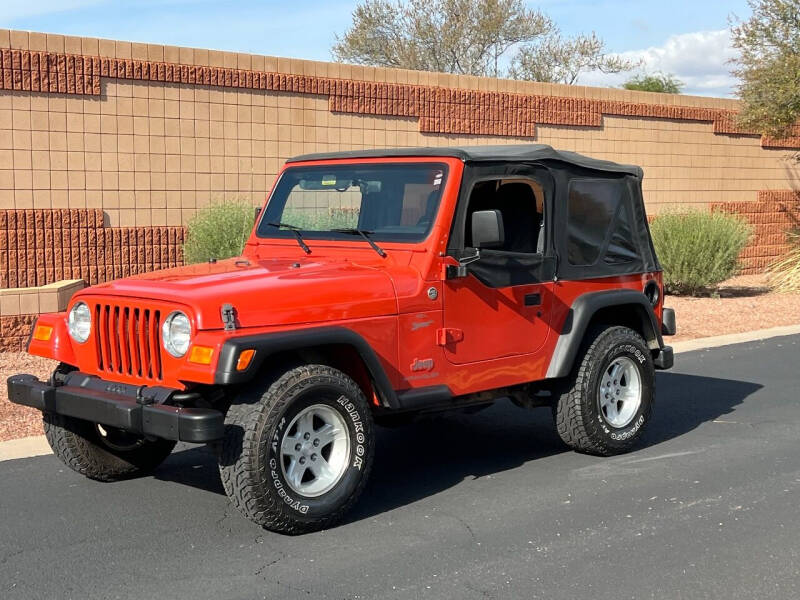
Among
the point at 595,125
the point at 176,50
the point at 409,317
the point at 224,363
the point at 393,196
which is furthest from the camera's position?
the point at 595,125

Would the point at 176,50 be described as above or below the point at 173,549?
above

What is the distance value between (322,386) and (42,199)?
350 inches

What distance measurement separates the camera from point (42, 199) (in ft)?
44.0

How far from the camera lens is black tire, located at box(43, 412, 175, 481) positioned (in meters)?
6.54

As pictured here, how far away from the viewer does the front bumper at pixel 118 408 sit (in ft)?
17.4

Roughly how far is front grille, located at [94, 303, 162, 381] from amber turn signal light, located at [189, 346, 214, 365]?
337mm

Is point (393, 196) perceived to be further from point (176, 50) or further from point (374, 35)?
point (374, 35)

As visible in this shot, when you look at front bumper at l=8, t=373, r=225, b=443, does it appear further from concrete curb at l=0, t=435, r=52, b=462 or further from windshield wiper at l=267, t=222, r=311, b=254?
windshield wiper at l=267, t=222, r=311, b=254

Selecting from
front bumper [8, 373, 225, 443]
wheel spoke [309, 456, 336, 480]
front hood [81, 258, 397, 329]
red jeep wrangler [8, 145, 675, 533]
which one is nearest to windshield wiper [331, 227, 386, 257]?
red jeep wrangler [8, 145, 675, 533]

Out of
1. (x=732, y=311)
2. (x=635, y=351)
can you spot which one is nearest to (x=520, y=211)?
(x=635, y=351)

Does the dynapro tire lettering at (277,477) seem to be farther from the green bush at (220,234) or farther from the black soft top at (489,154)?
the green bush at (220,234)

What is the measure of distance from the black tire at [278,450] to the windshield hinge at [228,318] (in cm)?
37

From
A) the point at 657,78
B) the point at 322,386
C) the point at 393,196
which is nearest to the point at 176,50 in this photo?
the point at 393,196

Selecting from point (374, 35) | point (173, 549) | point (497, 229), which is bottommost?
point (173, 549)
